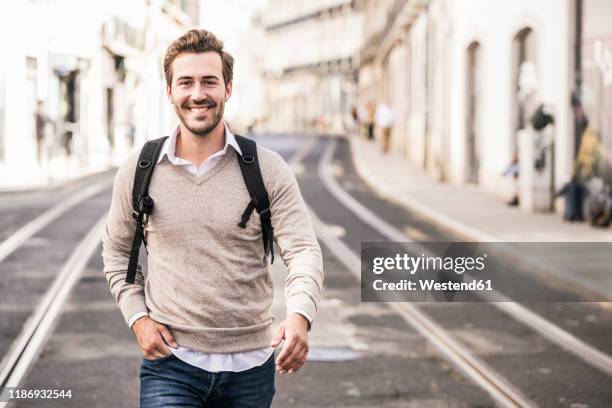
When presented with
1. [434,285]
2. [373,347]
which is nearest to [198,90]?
[373,347]

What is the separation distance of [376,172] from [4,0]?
9519 mm

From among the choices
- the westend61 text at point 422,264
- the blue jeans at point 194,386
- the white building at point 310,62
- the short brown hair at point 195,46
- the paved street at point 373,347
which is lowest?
the westend61 text at point 422,264

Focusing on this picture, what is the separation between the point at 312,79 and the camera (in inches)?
3428

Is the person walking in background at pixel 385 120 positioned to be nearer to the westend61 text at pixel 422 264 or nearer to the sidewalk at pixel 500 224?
the sidewalk at pixel 500 224

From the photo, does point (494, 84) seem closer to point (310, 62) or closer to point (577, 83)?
point (577, 83)

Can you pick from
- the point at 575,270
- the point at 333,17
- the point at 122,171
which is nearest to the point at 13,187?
the point at 575,270

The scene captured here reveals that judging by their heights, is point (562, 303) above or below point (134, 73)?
below

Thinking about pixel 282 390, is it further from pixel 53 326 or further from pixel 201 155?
pixel 201 155

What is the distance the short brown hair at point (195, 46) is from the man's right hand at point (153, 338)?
0.61m

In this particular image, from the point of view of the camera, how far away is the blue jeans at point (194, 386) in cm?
319

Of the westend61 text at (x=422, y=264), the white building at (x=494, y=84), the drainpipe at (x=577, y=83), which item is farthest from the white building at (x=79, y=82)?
the westend61 text at (x=422, y=264)

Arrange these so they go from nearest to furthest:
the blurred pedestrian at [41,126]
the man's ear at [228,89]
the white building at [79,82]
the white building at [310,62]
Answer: the man's ear at [228,89]
the blurred pedestrian at [41,126]
the white building at [79,82]
the white building at [310,62]

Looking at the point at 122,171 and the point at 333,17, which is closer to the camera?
the point at 122,171

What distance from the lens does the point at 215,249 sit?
316cm
